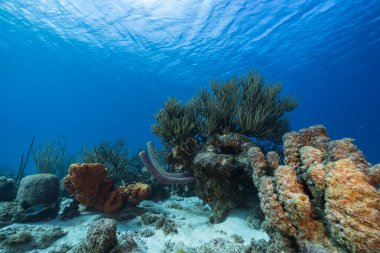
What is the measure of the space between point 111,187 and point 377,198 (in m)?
5.77

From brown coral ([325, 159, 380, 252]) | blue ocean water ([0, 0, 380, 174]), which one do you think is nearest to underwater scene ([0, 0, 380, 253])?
brown coral ([325, 159, 380, 252])

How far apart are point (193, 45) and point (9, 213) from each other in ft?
75.7

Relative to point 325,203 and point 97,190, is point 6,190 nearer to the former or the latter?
point 97,190

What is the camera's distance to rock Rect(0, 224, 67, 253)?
4.26 m

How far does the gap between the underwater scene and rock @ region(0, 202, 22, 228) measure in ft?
0.14

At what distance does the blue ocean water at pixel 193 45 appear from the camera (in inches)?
717

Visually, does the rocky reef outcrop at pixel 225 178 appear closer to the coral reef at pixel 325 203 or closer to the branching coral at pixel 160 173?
the branching coral at pixel 160 173

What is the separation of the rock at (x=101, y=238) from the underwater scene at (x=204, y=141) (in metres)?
0.02

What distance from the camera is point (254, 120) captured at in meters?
5.88

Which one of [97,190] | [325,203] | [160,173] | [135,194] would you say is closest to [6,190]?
[97,190]

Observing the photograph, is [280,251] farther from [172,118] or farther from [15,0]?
→ [15,0]

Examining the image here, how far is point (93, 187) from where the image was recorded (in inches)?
222

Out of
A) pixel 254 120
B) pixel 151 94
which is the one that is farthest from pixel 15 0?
pixel 151 94

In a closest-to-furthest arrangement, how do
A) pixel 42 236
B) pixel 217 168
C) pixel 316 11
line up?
pixel 42 236 → pixel 217 168 → pixel 316 11
